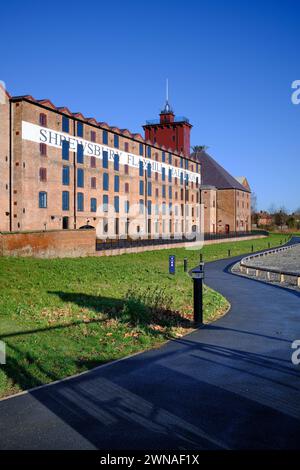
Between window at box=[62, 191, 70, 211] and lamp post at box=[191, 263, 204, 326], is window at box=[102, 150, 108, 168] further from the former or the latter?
lamp post at box=[191, 263, 204, 326]

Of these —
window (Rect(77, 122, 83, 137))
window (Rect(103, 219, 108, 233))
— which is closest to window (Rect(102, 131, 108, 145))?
window (Rect(77, 122, 83, 137))

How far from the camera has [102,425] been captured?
5.85 metres

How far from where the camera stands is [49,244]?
29047mm

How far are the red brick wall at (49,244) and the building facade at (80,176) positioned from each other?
8421 millimetres

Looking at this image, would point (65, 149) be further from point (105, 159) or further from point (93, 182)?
point (105, 159)

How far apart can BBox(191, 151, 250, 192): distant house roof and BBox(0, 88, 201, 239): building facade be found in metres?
17.3

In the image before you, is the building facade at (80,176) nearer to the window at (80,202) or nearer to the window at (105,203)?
the window at (105,203)

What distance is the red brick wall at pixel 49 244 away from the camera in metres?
25.8

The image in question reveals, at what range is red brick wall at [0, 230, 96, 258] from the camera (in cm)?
2580

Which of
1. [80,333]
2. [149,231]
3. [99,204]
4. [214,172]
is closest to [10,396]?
[80,333]

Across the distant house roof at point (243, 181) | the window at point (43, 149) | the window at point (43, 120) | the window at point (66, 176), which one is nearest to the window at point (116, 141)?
the window at point (66, 176)

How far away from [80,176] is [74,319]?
114ft

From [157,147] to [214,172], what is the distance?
1014 inches

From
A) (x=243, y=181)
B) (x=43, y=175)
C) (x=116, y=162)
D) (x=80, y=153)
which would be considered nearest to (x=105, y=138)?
(x=116, y=162)
